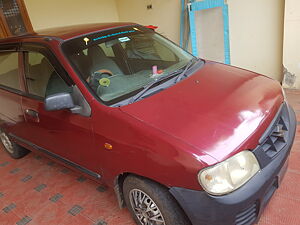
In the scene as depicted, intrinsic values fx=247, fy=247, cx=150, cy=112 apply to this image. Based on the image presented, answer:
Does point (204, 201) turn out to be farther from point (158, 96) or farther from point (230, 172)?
point (158, 96)

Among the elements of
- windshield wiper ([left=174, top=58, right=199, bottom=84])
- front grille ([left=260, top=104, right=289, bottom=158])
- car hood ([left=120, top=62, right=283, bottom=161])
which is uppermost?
windshield wiper ([left=174, top=58, right=199, bottom=84])

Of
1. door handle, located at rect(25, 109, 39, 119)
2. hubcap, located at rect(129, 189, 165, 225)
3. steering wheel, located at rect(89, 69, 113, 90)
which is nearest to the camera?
hubcap, located at rect(129, 189, 165, 225)

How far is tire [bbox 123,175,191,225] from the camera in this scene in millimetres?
1501

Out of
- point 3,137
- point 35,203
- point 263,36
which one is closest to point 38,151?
point 35,203

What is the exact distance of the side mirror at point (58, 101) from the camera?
5.69 feet

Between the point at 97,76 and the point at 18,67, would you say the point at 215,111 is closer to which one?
the point at 97,76

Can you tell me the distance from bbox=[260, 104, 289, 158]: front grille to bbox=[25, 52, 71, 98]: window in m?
1.50

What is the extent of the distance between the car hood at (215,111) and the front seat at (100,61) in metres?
0.55

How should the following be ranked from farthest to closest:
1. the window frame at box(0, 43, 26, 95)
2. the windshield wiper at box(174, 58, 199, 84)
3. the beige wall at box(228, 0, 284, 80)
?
the beige wall at box(228, 0, 284, 80)
the window frame at box(0, 43, 26, 95)
the windshield wiper at box(174, 58, 199, 84)

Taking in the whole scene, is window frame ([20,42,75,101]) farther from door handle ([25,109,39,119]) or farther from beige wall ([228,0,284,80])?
beige wall ([228,0,284,80])

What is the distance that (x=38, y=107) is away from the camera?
218 centimetres

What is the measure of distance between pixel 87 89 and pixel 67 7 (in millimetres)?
4214

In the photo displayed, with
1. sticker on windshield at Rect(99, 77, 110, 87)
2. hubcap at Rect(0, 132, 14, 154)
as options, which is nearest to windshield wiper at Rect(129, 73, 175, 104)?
sticker on windshield at Rect(99, 77, 110, 87)

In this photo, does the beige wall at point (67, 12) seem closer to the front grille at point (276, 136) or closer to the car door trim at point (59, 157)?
the car door trim at point (59, 157)
